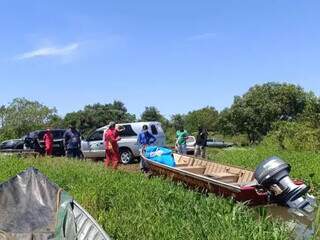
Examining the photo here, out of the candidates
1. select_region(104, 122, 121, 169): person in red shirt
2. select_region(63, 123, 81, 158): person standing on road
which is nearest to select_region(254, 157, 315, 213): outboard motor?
select_region(104, 122, 121, 169): person in red shirt

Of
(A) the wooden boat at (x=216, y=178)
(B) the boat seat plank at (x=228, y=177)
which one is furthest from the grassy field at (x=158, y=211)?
(B) the boat seat plank at (x=228, y=177)

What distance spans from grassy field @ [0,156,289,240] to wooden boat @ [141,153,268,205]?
1.94 metres

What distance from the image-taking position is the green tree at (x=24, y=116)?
202ft

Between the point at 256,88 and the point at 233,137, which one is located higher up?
the point at 256,88

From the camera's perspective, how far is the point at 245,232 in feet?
23.2

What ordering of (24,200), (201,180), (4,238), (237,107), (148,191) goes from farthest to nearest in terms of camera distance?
1. (237,107)
2. (201,180)
3. (148,191)
4. (24,200)
5. (4,238)

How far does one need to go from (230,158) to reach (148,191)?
38.3 ft

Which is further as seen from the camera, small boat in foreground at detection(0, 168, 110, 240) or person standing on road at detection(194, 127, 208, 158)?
person standing on road at detection(194, 127, 208, 158)

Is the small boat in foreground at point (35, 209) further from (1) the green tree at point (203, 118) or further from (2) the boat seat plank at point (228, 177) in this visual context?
(1) the green tree at point (203, 118)

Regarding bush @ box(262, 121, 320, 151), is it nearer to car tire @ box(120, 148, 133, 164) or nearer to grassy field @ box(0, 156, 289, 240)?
car tire @ box(120, 148, 133, 164)

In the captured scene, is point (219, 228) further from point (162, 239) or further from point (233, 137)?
point (233, 137)

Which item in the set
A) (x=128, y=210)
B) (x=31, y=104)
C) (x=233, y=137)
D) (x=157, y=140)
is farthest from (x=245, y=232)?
(x=31, y=104)

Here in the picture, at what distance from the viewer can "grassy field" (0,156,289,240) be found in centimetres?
721

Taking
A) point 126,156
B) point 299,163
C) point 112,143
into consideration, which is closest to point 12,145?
point 126,156
